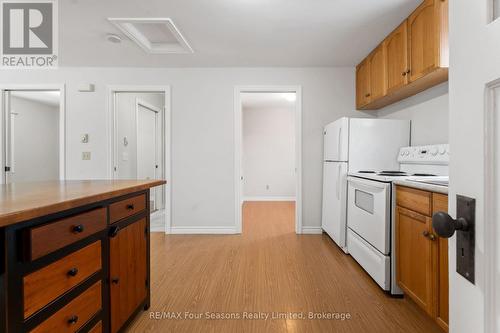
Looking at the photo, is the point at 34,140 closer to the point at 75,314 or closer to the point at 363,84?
the point at 75,314

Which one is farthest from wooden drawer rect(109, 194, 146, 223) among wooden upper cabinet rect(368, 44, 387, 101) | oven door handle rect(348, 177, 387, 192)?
wooden upper cabinet rect(368, 44, 387, 101)

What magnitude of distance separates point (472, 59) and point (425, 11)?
209 cm

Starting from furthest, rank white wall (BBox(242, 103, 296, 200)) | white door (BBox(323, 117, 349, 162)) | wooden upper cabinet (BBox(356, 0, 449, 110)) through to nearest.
Answer: white wall (BBox(242, 103, 296, 200))
white door (BBox(323, 117, 349, 162))
wooden upper cabinet (BBox(356, 0, 449, 110))

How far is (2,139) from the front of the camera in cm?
349

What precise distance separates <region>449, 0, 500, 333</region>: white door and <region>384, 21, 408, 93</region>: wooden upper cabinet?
2.12 metres

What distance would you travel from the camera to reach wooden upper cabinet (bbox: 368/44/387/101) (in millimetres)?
2740

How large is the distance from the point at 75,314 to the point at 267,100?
5.11 meters

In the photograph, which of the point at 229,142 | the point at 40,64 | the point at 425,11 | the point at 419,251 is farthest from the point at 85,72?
the point at 419,251

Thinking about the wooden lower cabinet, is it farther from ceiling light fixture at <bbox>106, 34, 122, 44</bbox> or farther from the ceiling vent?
ceiling light fixture at <bbox>106, 34, 122, 44</bbox>

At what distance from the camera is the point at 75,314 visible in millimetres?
1093

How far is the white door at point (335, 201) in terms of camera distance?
2856mm

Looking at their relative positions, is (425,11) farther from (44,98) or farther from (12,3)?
(44,98)

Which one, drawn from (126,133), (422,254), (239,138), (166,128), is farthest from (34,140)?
(422,254)

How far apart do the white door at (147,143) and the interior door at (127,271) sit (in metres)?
3.32
